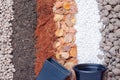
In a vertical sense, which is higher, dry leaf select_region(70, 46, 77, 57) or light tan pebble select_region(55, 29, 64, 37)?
light tan pebble select_region(55, 29, 64, 37)

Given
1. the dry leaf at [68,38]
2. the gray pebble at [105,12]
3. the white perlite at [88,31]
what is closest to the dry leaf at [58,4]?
the white perlite at [88,31]

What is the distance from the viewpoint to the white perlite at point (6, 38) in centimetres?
261

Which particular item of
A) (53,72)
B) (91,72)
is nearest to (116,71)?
(91,72)

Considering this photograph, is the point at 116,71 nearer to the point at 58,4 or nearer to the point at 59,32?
the point at 59,32

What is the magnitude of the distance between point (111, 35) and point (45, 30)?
58 cm

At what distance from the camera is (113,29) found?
7.71ft

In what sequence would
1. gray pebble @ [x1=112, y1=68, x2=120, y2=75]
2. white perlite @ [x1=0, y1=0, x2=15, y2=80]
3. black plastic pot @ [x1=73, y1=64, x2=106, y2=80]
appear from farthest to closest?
white perlite @ [x1=0, y1=0, x2=15, y2=80]
gray pebble @ [x1=112, y1=68, x2=120, y2=75]
black plastic pot @ [x1=73, y1=64, x2=106, y2=80]

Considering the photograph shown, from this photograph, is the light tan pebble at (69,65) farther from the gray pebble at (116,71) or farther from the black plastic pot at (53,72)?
the gray pebble at (116,71)

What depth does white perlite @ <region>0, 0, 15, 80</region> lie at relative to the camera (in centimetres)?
261

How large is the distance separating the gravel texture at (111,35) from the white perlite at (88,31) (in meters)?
0.05

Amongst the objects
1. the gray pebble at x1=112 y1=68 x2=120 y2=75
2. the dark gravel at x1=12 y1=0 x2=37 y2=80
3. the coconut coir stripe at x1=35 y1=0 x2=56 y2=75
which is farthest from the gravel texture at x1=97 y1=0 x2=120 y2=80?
the dark gravel at x1=12 y1=0 x2=37 y2=80

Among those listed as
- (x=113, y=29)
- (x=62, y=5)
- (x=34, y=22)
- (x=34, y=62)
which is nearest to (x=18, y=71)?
(x=34, y=62)

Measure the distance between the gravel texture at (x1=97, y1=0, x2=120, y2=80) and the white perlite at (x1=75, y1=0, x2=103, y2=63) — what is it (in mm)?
50

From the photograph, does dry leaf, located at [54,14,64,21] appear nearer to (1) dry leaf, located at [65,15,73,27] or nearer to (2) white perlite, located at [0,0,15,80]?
(1) dry leaf, located at [65,15,73,27]
